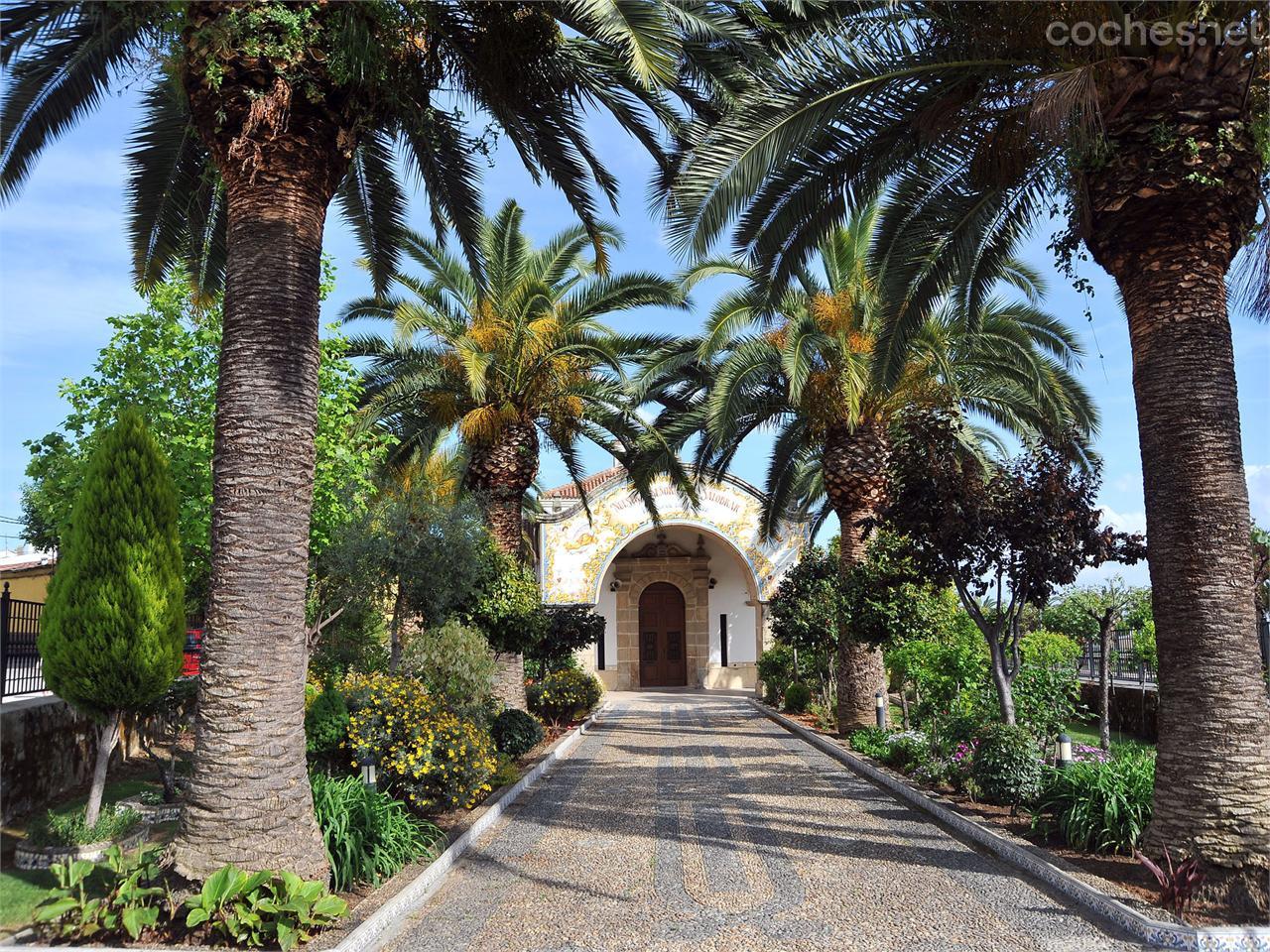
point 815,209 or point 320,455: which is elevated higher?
point 815,209

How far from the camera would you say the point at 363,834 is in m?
6.76

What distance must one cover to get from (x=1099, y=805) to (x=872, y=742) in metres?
6.62

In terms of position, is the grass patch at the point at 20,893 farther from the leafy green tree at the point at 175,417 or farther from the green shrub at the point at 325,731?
the leafy green tree at the point at 175,417

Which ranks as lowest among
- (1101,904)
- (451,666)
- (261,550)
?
(1101,904)

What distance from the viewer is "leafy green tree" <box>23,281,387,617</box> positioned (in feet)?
39.5

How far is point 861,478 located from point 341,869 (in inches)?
443

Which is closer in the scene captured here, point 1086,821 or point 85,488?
point 1086,821

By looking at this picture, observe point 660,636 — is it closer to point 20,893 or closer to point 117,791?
point 117,791

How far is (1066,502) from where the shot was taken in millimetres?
9961

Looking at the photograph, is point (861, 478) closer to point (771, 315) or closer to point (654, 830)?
point (771, 315)

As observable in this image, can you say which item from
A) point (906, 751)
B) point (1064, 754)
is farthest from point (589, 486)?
point (1064, 754)

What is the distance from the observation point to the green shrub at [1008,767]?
8797mm

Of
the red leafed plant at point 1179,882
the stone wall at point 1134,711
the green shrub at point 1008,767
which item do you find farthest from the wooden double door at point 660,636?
the red leafed plant at point 1179,882

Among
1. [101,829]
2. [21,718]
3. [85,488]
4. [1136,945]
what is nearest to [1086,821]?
[1136,945]
